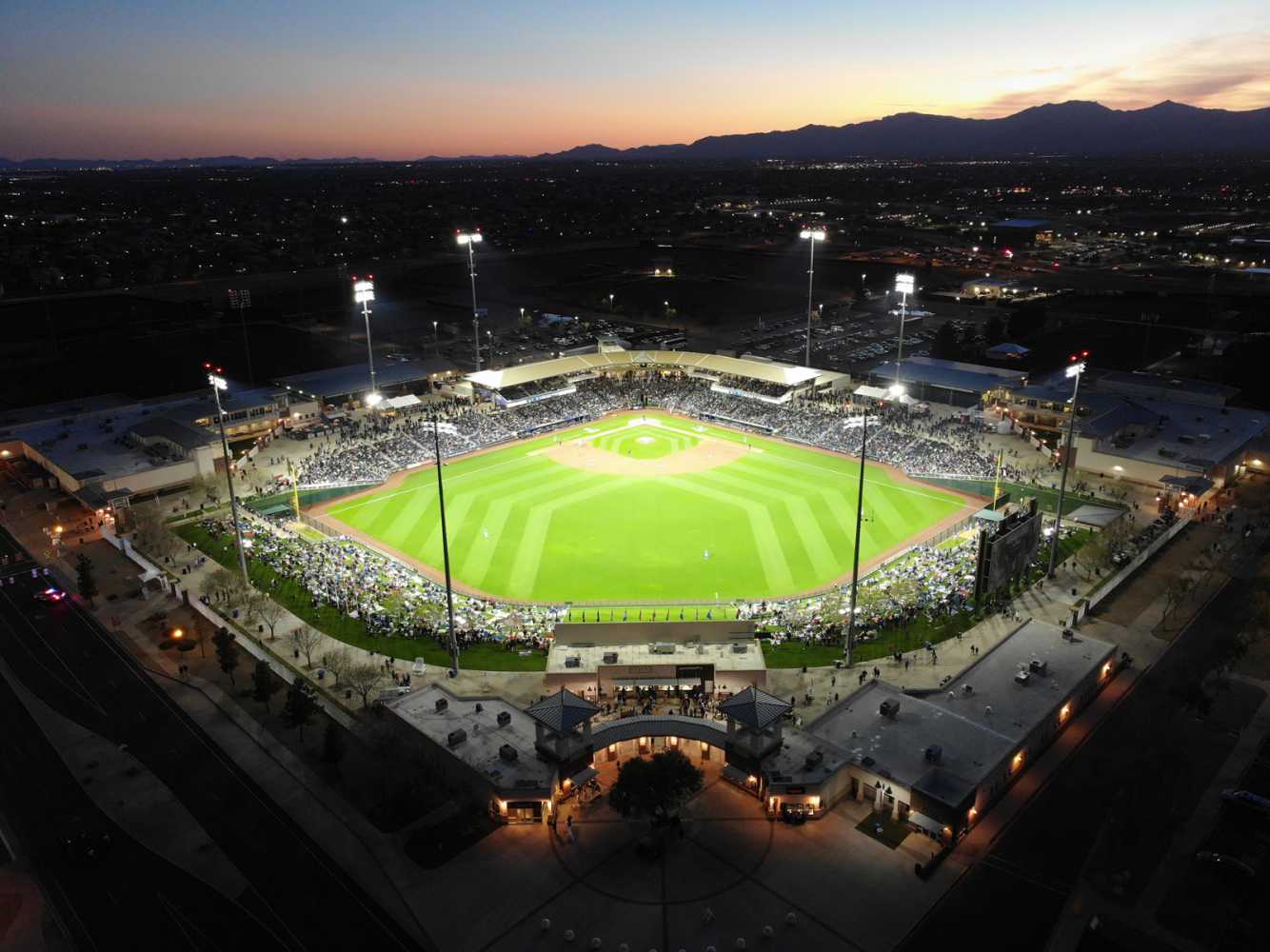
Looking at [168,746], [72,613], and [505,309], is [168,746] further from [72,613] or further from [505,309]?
[505,309]

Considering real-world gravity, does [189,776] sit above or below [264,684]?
below

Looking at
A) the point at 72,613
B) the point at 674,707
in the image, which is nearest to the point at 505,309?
the point at 72,613

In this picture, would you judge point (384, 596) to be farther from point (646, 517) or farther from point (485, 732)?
point (646, 517)

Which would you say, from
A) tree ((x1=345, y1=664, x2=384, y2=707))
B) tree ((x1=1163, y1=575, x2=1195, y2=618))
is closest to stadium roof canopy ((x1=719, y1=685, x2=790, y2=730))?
tree ((x1=345, y1=664, x2=384, y2=707))

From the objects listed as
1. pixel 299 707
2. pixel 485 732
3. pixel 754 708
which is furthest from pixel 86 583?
pixel 754 708

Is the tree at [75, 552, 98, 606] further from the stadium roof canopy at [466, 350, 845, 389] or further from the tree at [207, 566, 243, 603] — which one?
the stadium roof canopy at [466, 350, 845, 389]

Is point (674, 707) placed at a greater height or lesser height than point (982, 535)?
lesser
